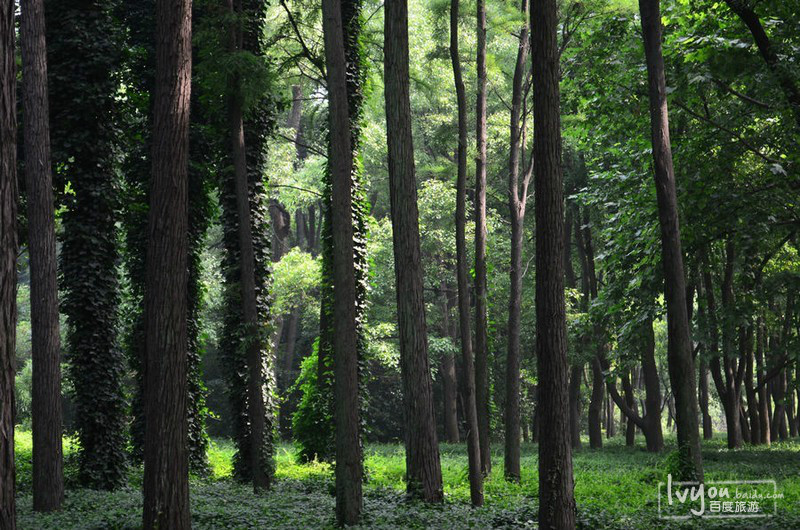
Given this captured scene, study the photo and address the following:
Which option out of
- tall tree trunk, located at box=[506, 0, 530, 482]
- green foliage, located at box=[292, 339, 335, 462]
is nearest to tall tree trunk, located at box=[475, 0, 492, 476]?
tall tree trunk, located at box=[506, 0, 530, 482]

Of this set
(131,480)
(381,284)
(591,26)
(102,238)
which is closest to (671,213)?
(591,26)

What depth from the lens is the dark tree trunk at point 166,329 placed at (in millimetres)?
8305

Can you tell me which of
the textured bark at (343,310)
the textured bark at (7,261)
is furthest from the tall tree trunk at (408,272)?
the textured bark at (7,261)

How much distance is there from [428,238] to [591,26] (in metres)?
15.6

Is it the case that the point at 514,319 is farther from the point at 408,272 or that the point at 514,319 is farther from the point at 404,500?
the point at 404,500

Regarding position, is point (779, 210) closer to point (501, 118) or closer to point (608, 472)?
point (608, 472)

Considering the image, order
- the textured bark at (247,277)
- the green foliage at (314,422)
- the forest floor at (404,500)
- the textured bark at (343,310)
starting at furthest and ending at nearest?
the green foliage at (314,422) < the textured bark at (247,277) < the textured bark at (343,310) < the forest floor at (404,500)

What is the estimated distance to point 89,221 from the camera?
51.3 ft

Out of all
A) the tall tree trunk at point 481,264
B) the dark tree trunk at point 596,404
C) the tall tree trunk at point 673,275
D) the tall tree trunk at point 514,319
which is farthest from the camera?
the dark tree trunk at point 596,404

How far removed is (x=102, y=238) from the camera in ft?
51.6

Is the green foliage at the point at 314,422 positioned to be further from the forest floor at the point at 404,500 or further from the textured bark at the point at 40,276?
the textured bark at the point at 40,276

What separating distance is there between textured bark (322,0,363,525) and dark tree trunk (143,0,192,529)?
2147 millimetres

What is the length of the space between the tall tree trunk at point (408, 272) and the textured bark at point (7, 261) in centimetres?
683

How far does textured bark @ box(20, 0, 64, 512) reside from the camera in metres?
12.2
